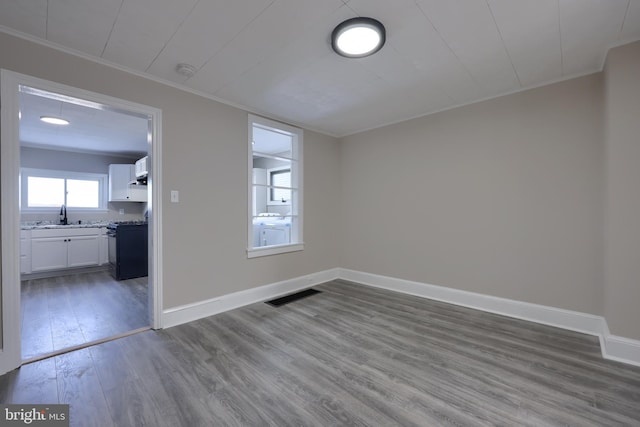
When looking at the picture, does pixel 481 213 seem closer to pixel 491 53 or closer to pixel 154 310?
pixel 491 53

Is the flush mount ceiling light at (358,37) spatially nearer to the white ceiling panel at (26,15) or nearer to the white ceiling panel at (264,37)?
the white ceiling panel at (264,37)

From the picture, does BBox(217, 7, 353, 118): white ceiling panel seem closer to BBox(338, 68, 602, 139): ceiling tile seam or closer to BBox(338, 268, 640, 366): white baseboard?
BBox(338, 68, 602, 139): ceiling tile seam

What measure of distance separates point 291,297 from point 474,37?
3275 millimetres

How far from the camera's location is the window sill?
3394 millimetres

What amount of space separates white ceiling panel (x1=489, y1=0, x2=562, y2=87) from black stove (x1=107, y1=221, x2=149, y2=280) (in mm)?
5417

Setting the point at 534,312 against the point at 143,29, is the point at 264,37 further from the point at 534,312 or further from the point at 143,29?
the point at 534,312

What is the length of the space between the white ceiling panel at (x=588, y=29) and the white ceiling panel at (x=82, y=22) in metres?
2.86

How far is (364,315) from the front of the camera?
9.74 feet

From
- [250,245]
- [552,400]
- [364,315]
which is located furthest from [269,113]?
[552,400]

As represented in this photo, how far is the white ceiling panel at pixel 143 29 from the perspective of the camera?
5.49ft

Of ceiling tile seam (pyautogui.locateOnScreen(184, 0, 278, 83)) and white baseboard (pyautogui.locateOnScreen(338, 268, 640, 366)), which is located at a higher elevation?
ceiling tile seam (pyautogui.locateOnScreen(184, 0, 278, 83))

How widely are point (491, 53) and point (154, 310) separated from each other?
3782 millimetres

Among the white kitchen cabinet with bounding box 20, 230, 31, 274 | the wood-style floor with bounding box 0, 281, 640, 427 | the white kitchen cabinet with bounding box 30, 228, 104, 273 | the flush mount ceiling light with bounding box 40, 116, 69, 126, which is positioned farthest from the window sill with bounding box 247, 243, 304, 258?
the white kitchen cabinet with bounding box 20, 230, 31, 274

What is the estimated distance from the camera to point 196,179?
2879mm
